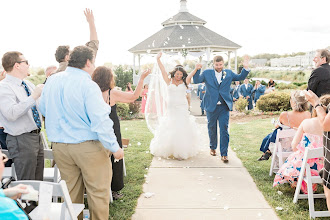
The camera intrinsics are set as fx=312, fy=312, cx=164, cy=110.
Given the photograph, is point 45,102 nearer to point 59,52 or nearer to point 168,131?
point 59,52

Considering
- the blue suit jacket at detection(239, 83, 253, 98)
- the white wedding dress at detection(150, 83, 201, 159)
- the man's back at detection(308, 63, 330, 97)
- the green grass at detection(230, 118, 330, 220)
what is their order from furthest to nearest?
the blue suit jacket at detection(239, 83, 253, 98) → the white wedding dress at detection(150, 83, 201, 159) → the man's back at detection(308, 63, 330, 97) → the green grass at detection(230, 118, 330, 220)

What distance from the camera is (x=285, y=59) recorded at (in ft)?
242

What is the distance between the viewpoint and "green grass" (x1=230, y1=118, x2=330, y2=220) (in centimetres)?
407

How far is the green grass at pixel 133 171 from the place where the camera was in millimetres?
4164

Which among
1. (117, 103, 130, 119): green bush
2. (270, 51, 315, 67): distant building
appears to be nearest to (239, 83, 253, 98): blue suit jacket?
(117, 103, 130, 119): green bush

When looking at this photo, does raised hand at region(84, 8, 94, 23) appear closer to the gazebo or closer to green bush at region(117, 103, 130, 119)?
green bush at region(117, 103, 130, 119)

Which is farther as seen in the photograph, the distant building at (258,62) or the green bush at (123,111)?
the distant building at (258,62)

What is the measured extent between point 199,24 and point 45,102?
3142 centimetres

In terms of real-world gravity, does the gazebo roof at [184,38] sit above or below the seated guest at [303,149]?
Result: above

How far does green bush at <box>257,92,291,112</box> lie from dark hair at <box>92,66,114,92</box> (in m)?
11.6

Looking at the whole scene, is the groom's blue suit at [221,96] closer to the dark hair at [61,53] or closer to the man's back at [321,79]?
the man's back at [321,79]

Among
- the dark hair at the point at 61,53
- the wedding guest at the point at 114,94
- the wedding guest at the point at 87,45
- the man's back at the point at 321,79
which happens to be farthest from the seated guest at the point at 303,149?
the dark hair at the point at 61,53

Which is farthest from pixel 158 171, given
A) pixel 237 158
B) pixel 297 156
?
pixel 297 156

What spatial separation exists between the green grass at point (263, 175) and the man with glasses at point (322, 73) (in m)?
1.82
